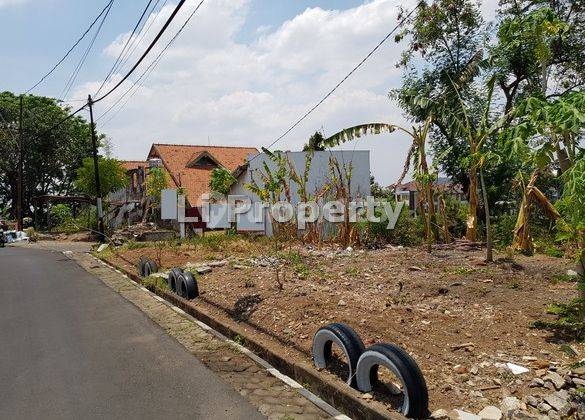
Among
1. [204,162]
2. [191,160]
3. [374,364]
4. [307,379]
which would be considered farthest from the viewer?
[204,162]

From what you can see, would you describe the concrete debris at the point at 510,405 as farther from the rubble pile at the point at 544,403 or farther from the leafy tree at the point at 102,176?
the leafy tree at the point at 102,176

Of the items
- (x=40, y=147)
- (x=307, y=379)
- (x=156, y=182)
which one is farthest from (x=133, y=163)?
Result: (x=307, y=379)

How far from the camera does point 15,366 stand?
6.26 m

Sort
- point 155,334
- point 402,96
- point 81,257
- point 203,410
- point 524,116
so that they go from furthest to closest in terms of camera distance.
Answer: point 81,257 < point 402,96 < point 155,334 < point 524,116 < point 203,410

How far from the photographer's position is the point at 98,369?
6133 mm

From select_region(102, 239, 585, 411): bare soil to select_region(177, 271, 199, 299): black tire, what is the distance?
253 millimetres

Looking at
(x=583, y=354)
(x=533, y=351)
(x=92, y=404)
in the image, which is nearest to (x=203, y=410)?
(x=92, y=404)

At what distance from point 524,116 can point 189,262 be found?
1078 centimetres

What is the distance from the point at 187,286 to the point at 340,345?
215 inches

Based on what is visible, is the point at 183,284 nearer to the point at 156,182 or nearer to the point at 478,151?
the point at 478,151

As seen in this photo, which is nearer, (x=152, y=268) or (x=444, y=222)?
(x=152, y=268)

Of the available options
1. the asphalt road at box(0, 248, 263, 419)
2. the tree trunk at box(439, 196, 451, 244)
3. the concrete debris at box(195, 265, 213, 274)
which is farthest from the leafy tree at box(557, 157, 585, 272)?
the tree trunk at box(439, 196, 451, 244)

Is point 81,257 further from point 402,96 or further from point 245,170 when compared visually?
point 402,96

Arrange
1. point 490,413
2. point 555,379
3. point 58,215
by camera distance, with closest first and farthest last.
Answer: point 490,413 → point 555,379 → point 58,215
